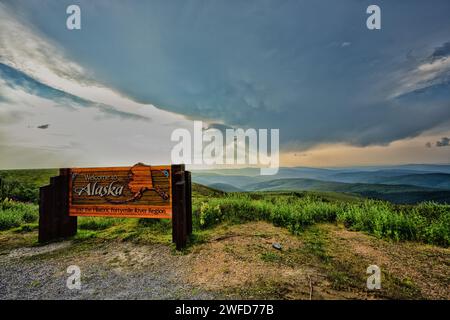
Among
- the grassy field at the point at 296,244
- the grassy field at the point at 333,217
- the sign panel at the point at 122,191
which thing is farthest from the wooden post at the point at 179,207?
the grassy field at the point at 333,217

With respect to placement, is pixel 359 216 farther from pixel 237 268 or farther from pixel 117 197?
pixel 117 197

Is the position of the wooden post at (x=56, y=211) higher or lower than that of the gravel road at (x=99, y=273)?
higher

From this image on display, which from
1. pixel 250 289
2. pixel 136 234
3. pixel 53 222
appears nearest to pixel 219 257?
pixel 250 289

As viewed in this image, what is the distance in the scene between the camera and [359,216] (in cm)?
717

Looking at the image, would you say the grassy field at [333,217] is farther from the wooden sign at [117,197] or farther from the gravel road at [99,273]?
the gravel road at [99,273]

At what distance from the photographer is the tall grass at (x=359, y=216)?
606cm

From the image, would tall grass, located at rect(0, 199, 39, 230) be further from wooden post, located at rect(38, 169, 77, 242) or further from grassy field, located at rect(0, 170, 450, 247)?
wooden post, located at rect(38, 169, 77, 242)

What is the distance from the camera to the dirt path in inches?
153

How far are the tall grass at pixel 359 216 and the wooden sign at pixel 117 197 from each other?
1.64m

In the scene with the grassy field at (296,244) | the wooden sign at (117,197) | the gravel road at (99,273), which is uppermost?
the wooden sign at (117,197)

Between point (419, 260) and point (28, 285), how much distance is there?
26.7 ft

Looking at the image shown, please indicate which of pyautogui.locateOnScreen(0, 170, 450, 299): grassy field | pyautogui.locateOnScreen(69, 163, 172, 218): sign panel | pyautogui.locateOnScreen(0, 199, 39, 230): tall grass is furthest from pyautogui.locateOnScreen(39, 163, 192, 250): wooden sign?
pyautogui.locateOnScreen(0, 199, 39, 230): tall grass

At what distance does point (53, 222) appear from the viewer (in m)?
7.34

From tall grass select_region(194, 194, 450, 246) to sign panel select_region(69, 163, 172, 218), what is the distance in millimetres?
1902
